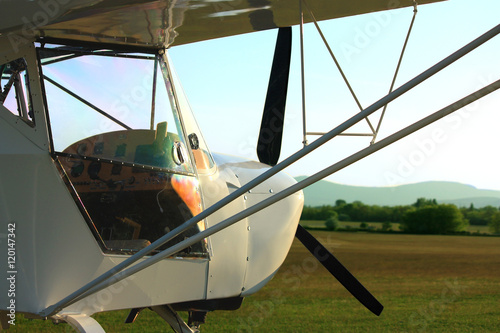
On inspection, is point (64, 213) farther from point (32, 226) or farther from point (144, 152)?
point (144, 152)

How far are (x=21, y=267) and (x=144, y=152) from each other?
110 cm

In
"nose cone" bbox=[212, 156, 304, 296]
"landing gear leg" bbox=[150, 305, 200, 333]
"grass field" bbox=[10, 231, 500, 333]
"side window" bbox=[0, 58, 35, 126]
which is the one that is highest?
"side window" bbox=[0, 58, 35, 126]

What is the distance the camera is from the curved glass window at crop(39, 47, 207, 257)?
3756 millimetres

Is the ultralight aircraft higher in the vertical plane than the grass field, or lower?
higher

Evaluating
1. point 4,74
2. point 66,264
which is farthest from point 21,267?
point 4,74

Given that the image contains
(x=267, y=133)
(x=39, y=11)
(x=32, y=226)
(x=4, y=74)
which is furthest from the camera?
(x=267, y=133)

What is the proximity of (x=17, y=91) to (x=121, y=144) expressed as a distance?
0.75m

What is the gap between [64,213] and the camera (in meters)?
3.60

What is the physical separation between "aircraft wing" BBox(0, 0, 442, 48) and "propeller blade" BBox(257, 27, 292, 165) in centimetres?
56

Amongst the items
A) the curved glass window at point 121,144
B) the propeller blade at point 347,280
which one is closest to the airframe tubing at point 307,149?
the curved glass window at point 121,144

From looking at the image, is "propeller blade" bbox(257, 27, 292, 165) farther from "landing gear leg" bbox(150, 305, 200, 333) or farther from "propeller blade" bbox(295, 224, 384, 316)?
"landing gear leg" bbox(150, 305, 200, 333)

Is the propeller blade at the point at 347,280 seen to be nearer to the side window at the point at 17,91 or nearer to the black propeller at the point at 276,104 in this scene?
the black propeller at the point at 276,104

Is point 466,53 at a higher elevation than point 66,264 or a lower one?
higher

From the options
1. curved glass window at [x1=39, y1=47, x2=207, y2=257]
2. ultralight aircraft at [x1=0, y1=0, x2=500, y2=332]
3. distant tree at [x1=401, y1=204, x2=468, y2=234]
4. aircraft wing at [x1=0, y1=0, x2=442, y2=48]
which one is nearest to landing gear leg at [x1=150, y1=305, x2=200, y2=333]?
ultralight aircraft at [x1=0, y1=0, x2=500, y2=332]
